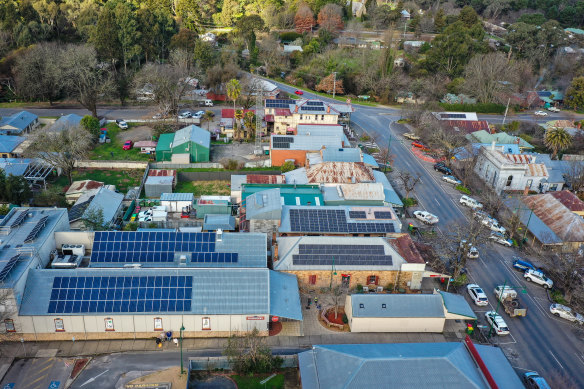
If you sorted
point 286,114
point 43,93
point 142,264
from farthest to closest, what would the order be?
point 43,93 → point 286,114 → point 142,264

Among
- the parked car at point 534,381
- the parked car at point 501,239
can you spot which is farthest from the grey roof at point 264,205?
the parked car at point 534,381

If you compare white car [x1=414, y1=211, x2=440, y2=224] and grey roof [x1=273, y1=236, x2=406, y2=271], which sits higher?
grey roof [x1=273, y1=236, x2=406, y2=271]

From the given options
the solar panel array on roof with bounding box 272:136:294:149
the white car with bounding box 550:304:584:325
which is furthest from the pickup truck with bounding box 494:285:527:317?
the solar panel array on roof with bounding box 272:136:294:149

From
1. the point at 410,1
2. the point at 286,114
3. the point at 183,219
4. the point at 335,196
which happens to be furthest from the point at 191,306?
the point at 410,1

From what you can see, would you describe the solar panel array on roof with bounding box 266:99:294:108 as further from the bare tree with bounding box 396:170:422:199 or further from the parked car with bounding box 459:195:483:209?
the parked car with bounding box 459:195:483:209

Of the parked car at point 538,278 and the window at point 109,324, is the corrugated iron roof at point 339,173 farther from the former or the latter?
the window at point 109,324

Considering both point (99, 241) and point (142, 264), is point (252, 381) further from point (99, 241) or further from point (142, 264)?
point (99, 241)
